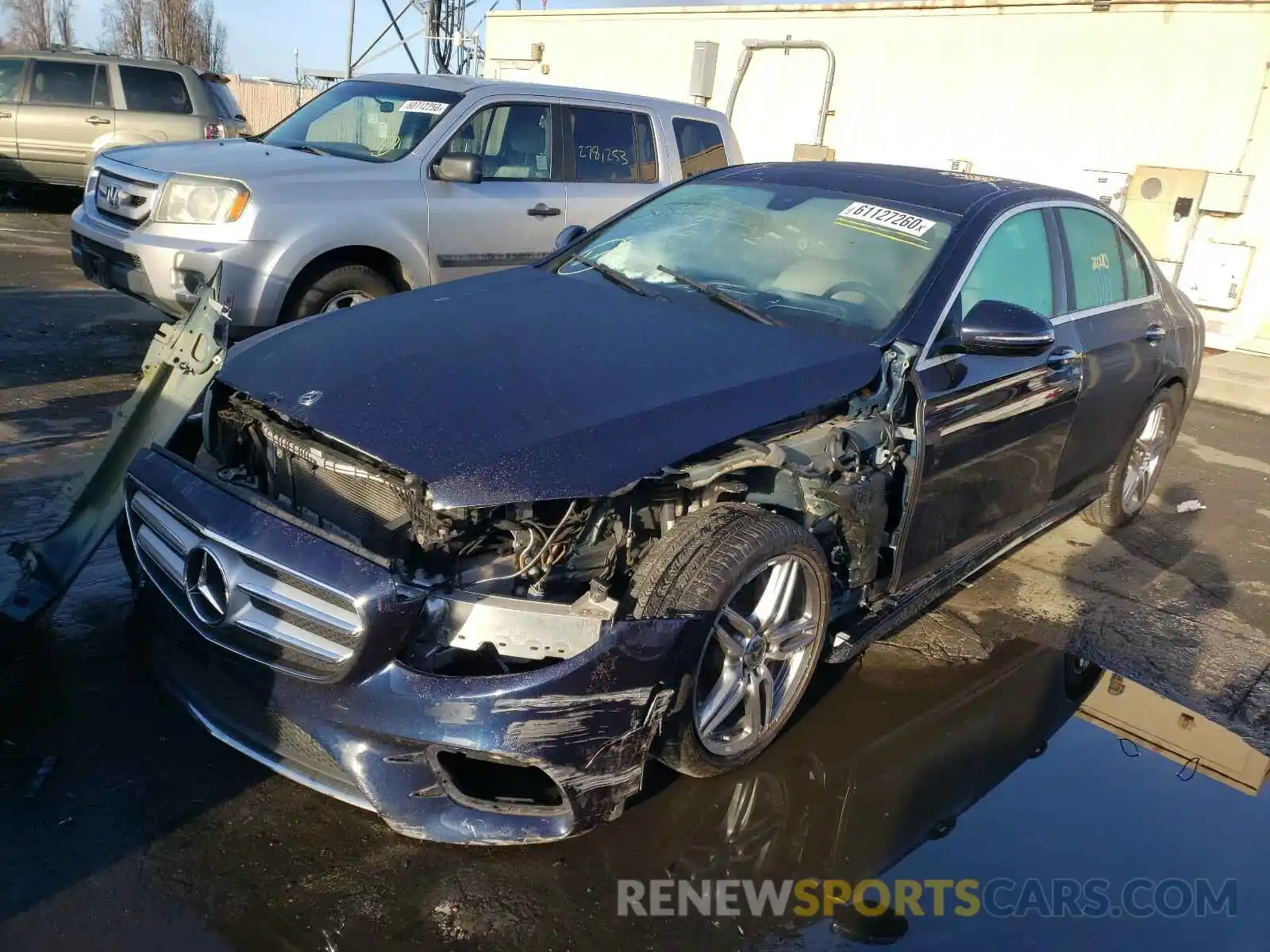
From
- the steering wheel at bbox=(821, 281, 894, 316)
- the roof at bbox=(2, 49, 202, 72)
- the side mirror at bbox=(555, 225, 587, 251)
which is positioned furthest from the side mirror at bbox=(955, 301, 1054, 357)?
the roof at bbox=(2, 49, 202, 72)

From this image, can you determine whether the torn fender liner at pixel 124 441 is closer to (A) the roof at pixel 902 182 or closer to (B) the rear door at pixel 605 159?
(A) the roof at pixel 902 182

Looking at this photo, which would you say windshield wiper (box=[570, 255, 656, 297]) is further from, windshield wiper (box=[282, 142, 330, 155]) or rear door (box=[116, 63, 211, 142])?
rear door (box=[116, 63, 211, 142])

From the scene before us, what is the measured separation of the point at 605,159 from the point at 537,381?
4.76 metres

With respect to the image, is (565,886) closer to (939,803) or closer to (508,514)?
(508,514)

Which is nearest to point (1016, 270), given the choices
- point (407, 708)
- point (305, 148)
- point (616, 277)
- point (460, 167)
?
point (616, 277)

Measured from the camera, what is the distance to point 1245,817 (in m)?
3.31

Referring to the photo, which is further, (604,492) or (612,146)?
(612,146)

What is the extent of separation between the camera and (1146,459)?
559cm

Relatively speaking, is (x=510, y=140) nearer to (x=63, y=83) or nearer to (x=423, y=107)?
(x=423, y=107)

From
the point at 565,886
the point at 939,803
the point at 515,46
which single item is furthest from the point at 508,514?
the point at 515,46

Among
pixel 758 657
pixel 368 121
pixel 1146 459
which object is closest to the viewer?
pixel 758 657

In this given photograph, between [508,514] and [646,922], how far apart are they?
108cm

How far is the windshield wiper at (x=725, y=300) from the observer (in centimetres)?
353

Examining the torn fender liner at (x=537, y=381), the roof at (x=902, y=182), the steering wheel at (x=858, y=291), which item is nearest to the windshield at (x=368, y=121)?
the roof at (x=902, y=182)
